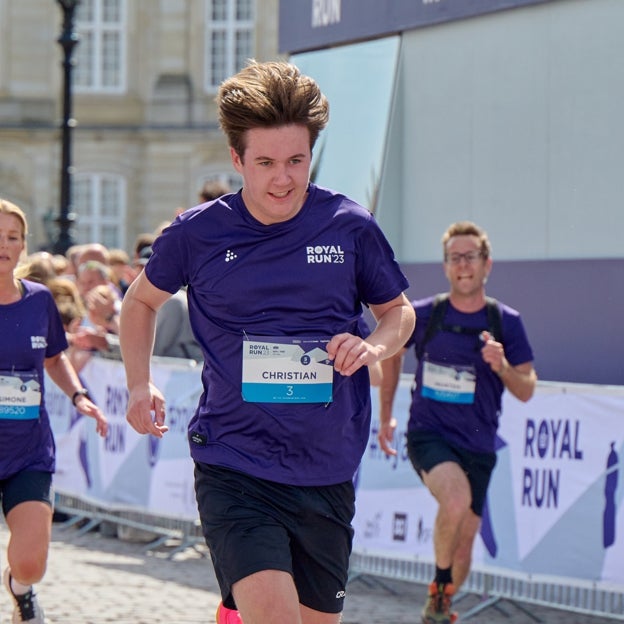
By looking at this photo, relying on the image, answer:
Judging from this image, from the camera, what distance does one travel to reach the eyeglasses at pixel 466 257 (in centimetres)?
849

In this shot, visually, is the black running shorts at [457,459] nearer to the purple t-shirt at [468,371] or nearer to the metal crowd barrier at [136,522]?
the purple t-shirt at [468,371]

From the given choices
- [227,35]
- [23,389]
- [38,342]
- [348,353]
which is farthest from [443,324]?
[227,35]

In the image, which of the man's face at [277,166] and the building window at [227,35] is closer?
the man's face at [277,166]

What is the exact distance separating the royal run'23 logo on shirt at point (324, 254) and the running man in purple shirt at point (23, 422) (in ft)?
7.86

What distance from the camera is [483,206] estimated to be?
11555 millimetres

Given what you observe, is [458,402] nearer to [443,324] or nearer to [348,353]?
[443,324]

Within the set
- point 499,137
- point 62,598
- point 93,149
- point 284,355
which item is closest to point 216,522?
point 284,355

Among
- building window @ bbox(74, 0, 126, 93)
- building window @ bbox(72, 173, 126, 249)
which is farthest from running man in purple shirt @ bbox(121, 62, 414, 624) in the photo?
building window @ bbox(74, 0, 126, 93)

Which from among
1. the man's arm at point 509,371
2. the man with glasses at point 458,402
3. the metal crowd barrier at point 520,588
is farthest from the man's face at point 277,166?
the metal crowd barrier at point 520,588

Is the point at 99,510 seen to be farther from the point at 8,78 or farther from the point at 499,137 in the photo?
the point at 8,78

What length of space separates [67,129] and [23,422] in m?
12.9

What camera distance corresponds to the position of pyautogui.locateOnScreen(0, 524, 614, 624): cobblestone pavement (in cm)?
870

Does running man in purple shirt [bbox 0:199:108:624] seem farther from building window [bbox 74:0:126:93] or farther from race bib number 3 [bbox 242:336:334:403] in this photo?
building window [bbox 74:0:126:93]

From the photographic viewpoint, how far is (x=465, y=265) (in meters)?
8.45
